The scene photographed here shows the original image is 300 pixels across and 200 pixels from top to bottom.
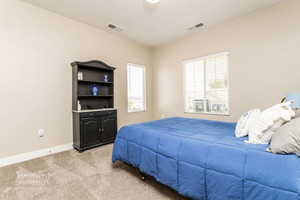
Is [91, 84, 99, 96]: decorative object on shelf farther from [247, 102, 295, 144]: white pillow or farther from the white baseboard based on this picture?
[247, 102, 295, 144]: white pillow

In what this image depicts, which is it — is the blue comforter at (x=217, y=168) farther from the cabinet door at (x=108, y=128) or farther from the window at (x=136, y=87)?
the window at (x=136, y=87)

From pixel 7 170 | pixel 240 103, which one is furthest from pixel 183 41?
pixel 7 170

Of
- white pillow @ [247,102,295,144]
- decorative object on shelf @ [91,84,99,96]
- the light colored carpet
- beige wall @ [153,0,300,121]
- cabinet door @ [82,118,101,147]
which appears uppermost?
beige wall @ [153,0,300,121]

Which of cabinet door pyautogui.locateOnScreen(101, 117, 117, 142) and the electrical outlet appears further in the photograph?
cabinet door pyautogui.locateOnScreen(101, 117, 117, 142)

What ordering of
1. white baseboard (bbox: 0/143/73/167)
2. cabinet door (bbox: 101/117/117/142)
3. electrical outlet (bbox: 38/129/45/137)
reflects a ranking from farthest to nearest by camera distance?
cabinet door (bbox: 101/117/117/142) < electrical outlet (bbox: 38/129/45/137) < white baseboard (bbox: 0/143/73/167)

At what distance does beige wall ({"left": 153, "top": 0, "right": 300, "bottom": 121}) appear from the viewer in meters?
2.64

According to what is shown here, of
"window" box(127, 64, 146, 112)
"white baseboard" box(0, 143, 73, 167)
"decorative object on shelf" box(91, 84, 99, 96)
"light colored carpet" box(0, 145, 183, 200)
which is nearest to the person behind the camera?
"light colored carpet" box(0, 145, 183, 200)

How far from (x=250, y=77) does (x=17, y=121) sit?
4.63 metres

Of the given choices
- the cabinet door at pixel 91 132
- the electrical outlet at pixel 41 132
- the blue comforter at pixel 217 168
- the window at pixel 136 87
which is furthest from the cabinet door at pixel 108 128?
the blue comforter at pixel 217 168

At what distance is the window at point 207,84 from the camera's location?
11.7 feet

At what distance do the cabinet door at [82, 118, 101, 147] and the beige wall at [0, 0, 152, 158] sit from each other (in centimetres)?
45

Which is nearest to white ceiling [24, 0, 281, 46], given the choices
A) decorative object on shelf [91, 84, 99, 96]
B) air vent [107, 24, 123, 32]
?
air vent [107, 24, 123, 32]

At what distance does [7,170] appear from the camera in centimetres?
225

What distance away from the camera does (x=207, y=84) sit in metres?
3.88
